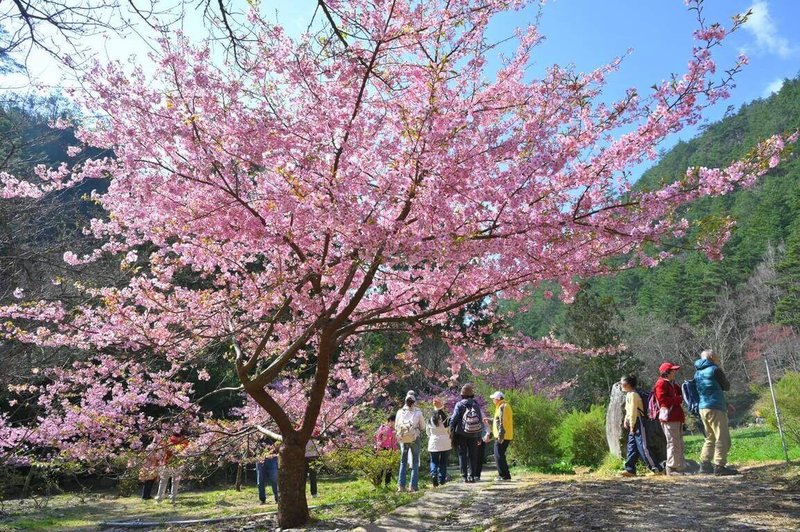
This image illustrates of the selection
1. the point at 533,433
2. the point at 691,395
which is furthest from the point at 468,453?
the point at 533,433

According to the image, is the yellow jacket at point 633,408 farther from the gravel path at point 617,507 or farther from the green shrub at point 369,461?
the green shrub at point 369,461

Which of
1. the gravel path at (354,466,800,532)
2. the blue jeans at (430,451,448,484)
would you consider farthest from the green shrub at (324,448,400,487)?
the gravel path at (354,466,800,532)

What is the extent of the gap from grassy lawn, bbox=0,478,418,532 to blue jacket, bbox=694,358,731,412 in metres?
3.81

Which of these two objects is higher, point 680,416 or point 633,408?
point 633,408

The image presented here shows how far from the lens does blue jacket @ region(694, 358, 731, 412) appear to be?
6512 millimetres

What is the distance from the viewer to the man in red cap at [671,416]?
22.0 ft

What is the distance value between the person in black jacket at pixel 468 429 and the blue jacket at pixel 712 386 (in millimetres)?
3002

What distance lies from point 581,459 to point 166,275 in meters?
8.68

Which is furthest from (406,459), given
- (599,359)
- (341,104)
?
(599,359)

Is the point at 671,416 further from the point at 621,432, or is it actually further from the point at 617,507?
the point at 617,507

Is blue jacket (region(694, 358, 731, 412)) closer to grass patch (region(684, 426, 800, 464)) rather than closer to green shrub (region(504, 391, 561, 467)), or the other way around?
grass patch (region(684, 426, 800, 464))

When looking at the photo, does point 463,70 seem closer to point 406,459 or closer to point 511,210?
point 511,210

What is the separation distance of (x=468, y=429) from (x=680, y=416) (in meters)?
2.82

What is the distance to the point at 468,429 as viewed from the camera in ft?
26.1
